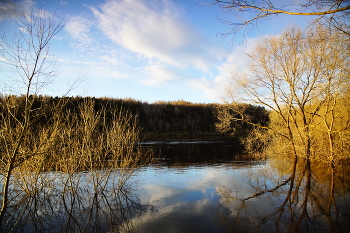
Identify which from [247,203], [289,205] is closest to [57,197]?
[247,203]

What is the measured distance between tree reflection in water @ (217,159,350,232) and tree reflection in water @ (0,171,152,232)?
12.1 ft

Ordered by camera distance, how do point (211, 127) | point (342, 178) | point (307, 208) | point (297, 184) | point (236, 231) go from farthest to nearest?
point (211, 127)
point (342, 178)
point (297, 184)
point (307, 208)
point (236, 231)

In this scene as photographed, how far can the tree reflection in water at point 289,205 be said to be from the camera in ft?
22.4

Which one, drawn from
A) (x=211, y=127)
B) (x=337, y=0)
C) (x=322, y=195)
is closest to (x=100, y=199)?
(x=322, y=195)

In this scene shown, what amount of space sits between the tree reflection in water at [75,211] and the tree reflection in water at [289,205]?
370cm

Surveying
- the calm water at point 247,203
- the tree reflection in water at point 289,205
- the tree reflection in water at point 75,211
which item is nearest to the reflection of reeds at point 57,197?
the tree reflection in water at point 75,211

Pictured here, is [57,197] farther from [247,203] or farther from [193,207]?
[247,203]

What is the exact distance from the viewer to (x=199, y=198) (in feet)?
32.8

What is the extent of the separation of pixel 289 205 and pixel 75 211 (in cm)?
821

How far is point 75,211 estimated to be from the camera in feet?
28.4

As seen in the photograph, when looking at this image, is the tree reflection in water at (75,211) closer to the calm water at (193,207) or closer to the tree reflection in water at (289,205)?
the calm water at (193,207)

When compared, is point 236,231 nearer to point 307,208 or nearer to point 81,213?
point 307,208

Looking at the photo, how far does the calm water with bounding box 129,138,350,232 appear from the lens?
696 cm

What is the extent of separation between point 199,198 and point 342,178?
28.9ft
